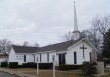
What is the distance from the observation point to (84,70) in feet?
87.0

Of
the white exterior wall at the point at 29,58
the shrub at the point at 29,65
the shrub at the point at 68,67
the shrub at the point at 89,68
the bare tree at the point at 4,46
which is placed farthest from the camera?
the bare tree at the point at 4,46

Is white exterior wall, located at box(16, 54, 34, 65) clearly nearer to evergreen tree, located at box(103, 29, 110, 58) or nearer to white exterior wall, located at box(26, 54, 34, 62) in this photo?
white exterior wall, located at box(26, 54, 34, 62)

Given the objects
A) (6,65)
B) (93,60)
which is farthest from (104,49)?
(93,60)

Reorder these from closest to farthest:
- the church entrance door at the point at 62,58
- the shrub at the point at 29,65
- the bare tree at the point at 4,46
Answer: the church entrance door at the point at 62,58
the shrub at the point at 29,65
the bare tree at the point at 4,46

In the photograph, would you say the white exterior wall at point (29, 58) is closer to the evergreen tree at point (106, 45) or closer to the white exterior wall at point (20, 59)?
the white exterior wall at point (20, 59)

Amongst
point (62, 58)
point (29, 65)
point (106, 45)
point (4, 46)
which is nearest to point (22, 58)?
point (29, 65)

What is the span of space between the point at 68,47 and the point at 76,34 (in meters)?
5.70

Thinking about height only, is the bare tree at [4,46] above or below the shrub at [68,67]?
above

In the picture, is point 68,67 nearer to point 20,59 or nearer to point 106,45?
point 20,59

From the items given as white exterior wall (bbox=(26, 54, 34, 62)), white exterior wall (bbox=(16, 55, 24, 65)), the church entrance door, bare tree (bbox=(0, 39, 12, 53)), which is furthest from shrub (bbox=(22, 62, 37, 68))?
bare tree (bbox=(0, 39, 12, 53))

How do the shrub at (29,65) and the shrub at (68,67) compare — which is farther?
the shrub at (29,65)

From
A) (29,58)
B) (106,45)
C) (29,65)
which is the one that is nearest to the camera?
(29,65)

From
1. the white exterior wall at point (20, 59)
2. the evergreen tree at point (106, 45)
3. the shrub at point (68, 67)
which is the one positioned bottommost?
the shrub at point (68, 67)

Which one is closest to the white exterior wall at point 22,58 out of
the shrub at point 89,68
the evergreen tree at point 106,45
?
the evergreen tree at point 106,45
